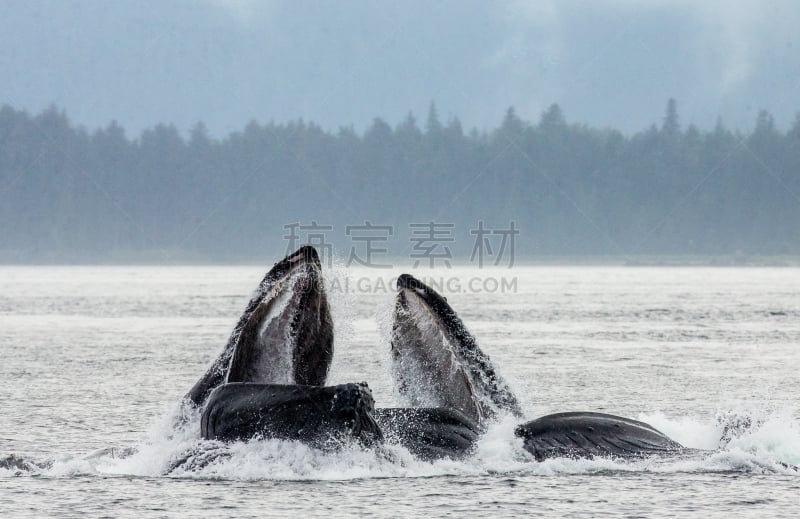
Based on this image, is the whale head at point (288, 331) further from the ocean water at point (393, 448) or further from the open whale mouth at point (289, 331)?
the ocean water at point (393, 448)

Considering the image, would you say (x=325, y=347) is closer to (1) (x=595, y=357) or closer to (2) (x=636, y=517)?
(2) (x=636, y=517)

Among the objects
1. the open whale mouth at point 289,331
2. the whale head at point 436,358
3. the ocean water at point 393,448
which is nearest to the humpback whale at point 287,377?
the open whale mouth at point 289,331

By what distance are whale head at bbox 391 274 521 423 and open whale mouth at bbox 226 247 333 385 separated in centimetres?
108

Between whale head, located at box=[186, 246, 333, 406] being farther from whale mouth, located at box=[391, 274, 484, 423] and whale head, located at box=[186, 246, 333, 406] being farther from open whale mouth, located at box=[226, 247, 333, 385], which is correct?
whale mouth, located at box=[391, 274, 484, 423]

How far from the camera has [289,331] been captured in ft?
44.6

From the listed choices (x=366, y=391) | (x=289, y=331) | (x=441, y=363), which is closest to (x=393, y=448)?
(x=441, y=363)

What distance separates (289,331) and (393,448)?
205cm

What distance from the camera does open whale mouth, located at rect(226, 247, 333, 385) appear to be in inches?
535

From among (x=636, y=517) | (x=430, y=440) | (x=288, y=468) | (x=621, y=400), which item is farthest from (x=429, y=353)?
(x=621, y=400)

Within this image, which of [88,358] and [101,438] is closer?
[101,438]

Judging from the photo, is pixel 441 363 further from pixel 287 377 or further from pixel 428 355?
pixel 287 377

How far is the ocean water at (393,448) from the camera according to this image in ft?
45.6

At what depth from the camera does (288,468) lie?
560 inches

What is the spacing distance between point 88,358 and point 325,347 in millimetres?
21322
